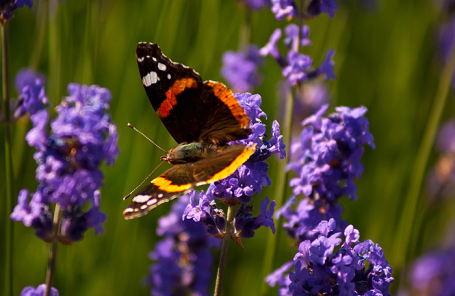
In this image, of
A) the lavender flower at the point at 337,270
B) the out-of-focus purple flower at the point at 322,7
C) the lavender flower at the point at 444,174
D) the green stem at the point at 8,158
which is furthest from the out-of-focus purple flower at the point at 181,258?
the lavender flower at the point at 444,174

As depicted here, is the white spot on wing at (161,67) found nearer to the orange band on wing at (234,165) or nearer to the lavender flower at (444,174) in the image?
the orange band on wing at (234,165)

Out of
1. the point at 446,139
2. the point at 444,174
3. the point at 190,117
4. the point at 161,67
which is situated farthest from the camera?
the point at 446,139

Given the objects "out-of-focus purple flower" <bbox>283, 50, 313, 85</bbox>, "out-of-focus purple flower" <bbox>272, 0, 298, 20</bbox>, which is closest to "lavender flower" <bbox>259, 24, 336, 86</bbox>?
"out-of-focus purple flower" <bbox>283, 50, 313, 85</bbox>

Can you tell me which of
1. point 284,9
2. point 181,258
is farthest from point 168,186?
point 284,9

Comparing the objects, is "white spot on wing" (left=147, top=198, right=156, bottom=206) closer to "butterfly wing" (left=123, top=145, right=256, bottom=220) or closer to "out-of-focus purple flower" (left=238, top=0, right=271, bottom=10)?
"butterfly wing" (left=123, top=145, right=256, bottom=220)

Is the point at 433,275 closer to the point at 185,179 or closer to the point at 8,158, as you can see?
the point at 185,179

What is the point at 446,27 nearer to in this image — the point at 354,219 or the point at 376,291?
the point at 354,219
